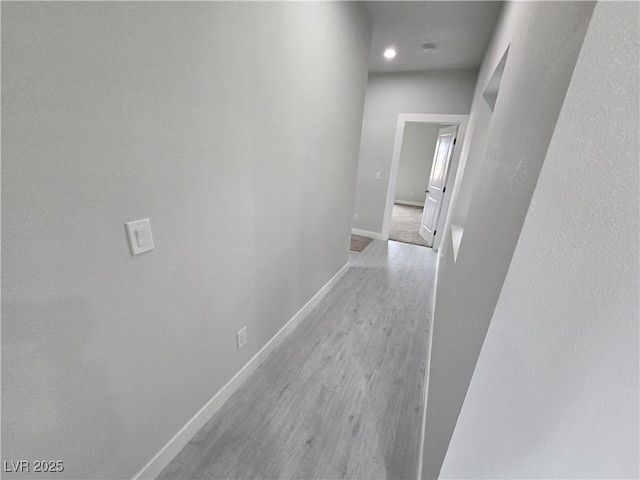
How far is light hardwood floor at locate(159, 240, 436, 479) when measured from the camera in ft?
4.01

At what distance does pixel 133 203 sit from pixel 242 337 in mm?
1016

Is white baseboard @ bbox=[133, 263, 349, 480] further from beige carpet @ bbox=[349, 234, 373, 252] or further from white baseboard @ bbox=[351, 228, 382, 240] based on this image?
white baseboard @ bbox=[351, 228, 382, 240]

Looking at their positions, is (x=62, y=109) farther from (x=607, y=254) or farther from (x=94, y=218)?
(x=607, y=254)

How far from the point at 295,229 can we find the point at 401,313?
1.42 meters

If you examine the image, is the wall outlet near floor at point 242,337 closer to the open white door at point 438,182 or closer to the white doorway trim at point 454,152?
the white doorway trim at point 454,152

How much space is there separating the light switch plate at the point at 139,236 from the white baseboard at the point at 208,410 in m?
0.97

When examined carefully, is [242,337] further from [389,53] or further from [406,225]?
[406,225]

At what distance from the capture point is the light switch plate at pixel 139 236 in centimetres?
85

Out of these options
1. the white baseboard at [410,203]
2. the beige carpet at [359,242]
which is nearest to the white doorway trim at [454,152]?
the beige carpet at [359,242]

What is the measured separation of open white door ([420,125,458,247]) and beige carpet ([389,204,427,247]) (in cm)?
23

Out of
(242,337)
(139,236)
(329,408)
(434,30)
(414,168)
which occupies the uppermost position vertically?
(434,30)

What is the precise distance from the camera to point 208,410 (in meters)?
1.38

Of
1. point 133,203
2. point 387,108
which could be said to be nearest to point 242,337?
point 133,203

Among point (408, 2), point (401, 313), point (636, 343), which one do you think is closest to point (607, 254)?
point (636, 343)
